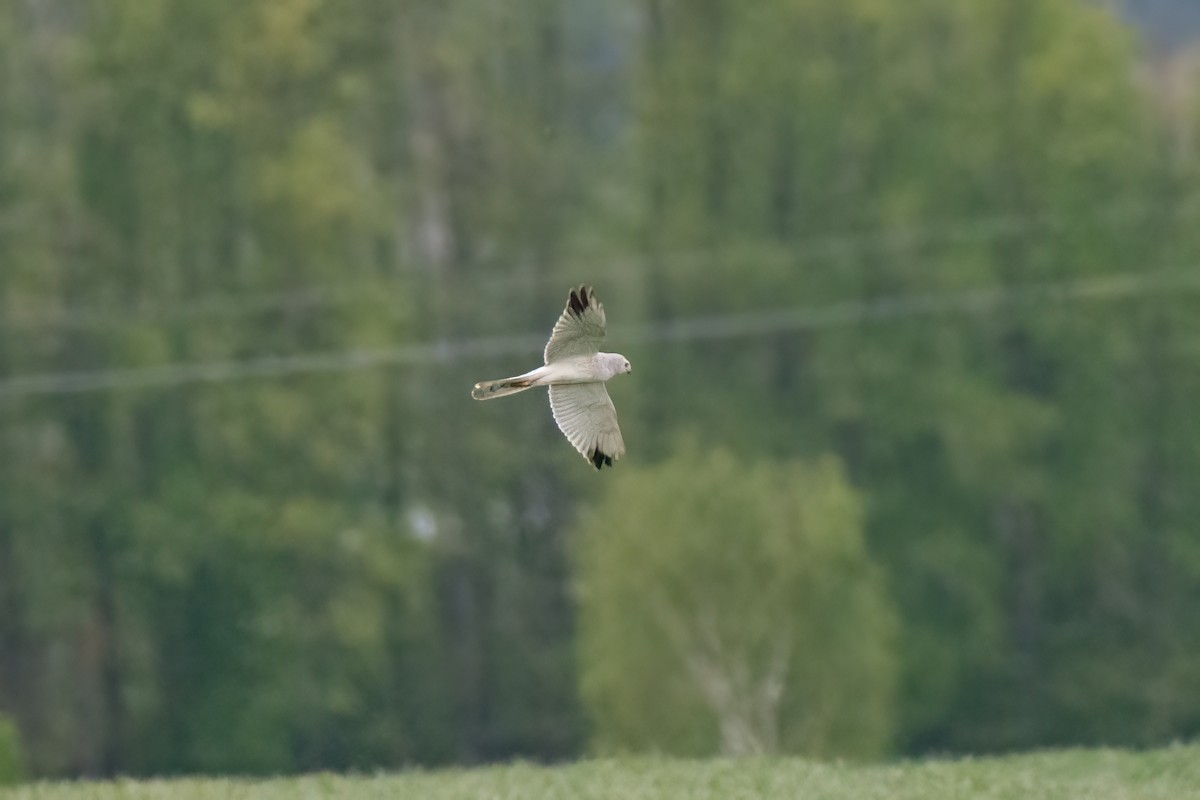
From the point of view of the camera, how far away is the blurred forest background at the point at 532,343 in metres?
30.4

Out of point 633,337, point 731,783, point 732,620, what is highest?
point 633,337

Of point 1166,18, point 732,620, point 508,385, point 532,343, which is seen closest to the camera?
point 508,385

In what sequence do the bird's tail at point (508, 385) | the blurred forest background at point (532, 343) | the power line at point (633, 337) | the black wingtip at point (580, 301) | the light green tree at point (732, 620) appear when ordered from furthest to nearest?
the power line at point (633, 337), the blurred forest background at point (532, 343), the light green tree at point (732, 620), the black wingtip at point (580, 301), the bird's tail at point (508, 385)

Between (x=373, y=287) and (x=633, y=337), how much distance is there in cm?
355

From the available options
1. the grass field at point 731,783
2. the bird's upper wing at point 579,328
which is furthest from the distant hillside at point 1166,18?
the bird's upper wing at point 579,328

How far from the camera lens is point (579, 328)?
1157 cm

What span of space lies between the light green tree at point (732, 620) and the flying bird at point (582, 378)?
505 inches

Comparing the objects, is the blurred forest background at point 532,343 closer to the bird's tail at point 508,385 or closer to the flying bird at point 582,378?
the flying bird at point 582,378

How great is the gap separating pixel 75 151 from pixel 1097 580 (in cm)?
1405

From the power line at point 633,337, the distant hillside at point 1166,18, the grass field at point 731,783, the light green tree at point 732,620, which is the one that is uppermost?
the distant hillside at point 1166,18

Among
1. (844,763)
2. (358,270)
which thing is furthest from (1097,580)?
(844,763)

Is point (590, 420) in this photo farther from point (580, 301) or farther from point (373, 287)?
point (373, 287)

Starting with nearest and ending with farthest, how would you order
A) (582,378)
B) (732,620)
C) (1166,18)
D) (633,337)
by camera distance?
1. (582,378)
2. (732,620)
3. (633,337)
4. (1166,18)

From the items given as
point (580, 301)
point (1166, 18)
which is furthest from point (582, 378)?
point (1166, 18)
